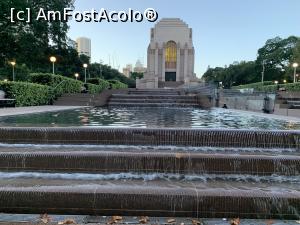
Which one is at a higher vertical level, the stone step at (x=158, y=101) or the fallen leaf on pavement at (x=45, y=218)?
the stone step at (x=158, y=101)

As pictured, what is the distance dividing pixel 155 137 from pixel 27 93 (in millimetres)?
14083

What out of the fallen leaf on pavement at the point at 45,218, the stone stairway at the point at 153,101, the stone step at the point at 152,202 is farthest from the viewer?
the stone stairway at the point at 153,101

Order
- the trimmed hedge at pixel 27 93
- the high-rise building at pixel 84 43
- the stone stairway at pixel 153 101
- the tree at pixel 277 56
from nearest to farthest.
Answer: the trimmed hedge at pixel 27 93
the stone stairway at pixel 153 101
the tree at pixel 277 56
the high-rise building at pixel 84 43

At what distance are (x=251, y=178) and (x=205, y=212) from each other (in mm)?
1634

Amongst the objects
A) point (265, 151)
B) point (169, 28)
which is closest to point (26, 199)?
point (265, 151)

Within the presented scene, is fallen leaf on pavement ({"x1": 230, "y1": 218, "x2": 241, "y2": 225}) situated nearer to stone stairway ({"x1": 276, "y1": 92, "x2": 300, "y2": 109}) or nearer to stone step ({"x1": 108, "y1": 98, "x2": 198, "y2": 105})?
stone stairway ({"x1": 276, "y1": 92, "x2": 300, "y2": 109})

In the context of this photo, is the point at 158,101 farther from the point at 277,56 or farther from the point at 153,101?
the point at 277,56

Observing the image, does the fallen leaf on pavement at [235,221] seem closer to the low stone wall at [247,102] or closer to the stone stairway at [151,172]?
the stone stairway at [151,172]

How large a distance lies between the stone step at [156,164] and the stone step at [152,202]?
121 centimetres

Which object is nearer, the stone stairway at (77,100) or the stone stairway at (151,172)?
the stone stairway at (151,172)

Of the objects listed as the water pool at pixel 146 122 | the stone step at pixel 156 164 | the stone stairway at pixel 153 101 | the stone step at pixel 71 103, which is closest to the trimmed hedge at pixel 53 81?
the stone step at pixel 71 103

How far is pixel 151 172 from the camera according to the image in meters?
5.58

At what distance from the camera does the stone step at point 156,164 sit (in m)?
5.58

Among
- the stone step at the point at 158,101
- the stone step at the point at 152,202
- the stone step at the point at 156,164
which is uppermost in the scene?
the stone step at the point at 158,101
